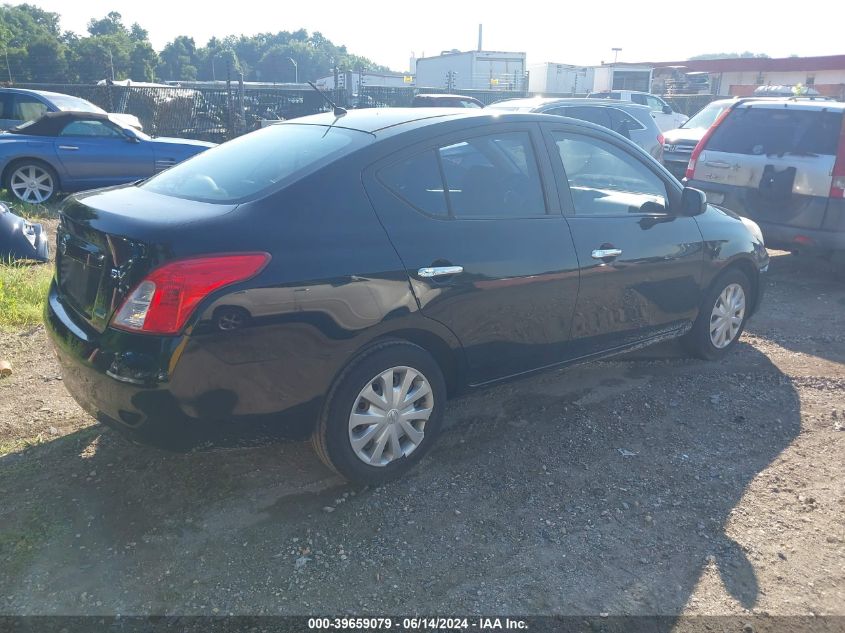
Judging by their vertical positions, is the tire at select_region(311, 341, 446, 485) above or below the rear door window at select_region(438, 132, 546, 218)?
below

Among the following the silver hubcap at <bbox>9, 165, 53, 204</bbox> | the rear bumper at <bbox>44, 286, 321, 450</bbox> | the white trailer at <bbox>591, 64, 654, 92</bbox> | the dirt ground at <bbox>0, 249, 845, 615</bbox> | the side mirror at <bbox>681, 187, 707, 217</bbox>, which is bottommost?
the dirt ground at <bbox>0, 249, 845, 615</bbox>

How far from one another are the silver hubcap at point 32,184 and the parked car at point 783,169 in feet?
28.6

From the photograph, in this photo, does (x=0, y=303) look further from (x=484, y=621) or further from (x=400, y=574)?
(x=484, y=621)

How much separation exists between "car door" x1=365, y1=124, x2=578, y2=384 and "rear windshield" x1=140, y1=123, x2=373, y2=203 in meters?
0.30

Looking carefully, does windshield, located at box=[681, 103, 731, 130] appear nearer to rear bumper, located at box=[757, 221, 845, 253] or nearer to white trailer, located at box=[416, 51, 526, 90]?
rear bumper, located at box=[757, 221, 845, 253]

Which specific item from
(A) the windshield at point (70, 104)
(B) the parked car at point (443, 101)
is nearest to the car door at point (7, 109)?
(A) the windshield at point (70, 104)

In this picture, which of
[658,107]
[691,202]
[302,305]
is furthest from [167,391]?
[658,107]

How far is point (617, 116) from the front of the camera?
12.4 m

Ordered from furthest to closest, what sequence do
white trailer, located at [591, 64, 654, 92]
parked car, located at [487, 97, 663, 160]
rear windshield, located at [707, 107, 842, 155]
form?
white trailer, located at [591, 64, 654, 92], parked car, located at [487, 97, 663, 160], rear windshield, located at [707, 107, 842, 155]

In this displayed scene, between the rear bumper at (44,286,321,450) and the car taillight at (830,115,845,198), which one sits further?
the car taillight at (830,115,845,198)

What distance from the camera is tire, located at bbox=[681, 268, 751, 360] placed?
511 cm

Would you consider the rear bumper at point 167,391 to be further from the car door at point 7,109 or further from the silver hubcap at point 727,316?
the car door at point 7,109

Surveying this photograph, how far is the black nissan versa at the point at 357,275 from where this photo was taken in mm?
2904

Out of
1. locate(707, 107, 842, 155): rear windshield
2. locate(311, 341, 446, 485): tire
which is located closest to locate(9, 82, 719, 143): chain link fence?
locate(707, 107, 842, 155): rear windshield
